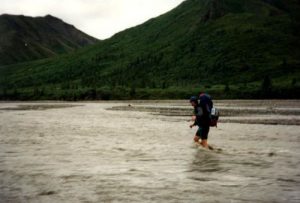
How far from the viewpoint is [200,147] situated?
1969cm

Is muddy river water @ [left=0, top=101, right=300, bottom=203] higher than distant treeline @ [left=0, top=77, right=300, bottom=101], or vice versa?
distant treeline @ [left=0, top=77, right=300, bottom=101]

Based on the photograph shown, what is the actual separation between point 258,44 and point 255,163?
173505 mm

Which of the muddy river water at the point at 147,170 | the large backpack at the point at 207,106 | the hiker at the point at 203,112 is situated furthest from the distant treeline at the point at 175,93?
the hiker at the point at 203,112

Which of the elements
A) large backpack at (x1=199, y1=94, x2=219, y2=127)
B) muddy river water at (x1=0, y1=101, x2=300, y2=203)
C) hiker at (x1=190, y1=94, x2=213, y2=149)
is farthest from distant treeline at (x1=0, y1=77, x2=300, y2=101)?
hiker at (x1=190, y1=94, x2=213, y2=149)

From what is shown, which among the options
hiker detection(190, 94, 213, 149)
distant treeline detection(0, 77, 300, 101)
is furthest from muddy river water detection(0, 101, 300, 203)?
distant treeline detection(0, 77, 300, 101)

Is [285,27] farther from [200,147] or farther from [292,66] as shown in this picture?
[200,147]

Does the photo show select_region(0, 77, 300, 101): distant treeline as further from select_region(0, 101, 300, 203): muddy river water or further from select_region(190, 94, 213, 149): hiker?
select_region(190, 94, 213, 149): hiker

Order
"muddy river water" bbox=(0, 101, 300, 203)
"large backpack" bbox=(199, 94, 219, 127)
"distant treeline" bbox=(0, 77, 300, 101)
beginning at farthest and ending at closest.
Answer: "distant treeline" bbox=(0, 77, 300, 101) < "large backpack" bbox=(199, 94, 219, 127) < "muddy river water" bbox=(0, 101, 300, 203)

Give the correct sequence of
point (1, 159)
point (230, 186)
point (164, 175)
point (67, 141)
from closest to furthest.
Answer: point (230, 186), point (164, 175), point (1, 159), point (67, 141)

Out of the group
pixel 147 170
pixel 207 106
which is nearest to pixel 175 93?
pixel 207 106

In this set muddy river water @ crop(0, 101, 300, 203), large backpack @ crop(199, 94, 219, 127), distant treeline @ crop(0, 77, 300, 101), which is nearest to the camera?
muddy river water @ crop(0, 101, 300, 203)

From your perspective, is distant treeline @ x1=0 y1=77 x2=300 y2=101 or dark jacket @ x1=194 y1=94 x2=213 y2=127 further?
distant treeline @ x1=0 y1=77 x2=300 y2=101

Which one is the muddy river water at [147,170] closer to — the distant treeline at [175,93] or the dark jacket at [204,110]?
the dark jacket at [204,110]

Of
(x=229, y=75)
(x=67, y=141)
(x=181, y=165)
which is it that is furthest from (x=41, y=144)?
(x=229, y=75)
